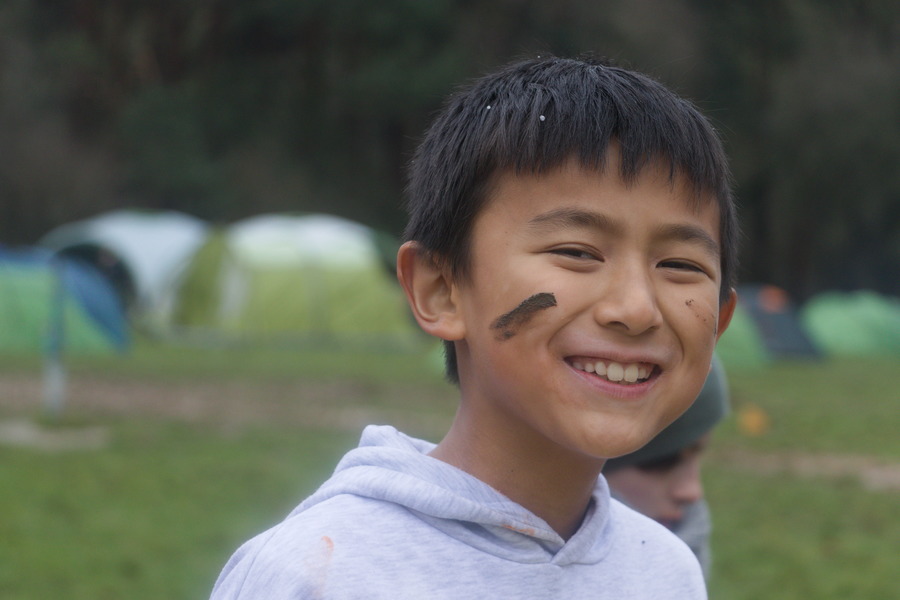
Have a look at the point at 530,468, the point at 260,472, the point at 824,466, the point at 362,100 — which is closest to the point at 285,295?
the point at 362,100

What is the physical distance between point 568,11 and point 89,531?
23022mm

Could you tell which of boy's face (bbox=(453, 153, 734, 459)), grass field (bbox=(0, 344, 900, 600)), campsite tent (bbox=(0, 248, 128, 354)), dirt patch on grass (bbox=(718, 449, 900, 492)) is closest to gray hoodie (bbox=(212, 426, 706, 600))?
boy's face (bbox=(453, 153, 734, 459))

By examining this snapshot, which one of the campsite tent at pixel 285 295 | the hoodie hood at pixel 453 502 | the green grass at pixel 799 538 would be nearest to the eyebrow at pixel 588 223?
the hoodie hood at pixel 453 502

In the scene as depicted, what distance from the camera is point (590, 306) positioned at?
50.3 inches

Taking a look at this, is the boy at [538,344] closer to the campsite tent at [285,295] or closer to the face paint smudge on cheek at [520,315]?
the face paint smudge on cheek at [520,315]

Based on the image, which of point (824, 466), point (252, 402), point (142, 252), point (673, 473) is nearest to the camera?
point (673, 473)

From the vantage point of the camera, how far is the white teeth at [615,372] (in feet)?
4.21

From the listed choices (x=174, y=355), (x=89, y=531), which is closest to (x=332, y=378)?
(x=174, y=355)

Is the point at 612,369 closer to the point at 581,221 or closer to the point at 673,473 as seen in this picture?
the point at 581,221

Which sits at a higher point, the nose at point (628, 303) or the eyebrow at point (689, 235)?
the eyebrow at point (689, 235)

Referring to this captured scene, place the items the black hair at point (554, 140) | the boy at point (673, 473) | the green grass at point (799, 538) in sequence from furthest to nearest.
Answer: the green grass at point (799, 538)
the boy at point (673, 473)
the black hair at point (554, 140)

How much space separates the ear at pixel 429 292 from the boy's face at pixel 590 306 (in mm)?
48

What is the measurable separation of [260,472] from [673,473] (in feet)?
16.0

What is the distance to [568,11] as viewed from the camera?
26.9 metres
